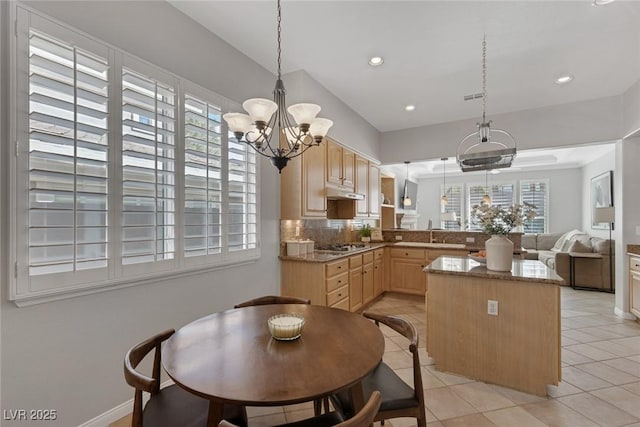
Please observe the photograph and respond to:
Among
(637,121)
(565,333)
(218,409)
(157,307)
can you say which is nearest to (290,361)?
(218,409)

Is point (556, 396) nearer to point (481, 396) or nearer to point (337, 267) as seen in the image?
point (481, 396)

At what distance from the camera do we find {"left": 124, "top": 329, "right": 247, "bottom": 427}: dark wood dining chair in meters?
1.15

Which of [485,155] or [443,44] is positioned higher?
[443,44]

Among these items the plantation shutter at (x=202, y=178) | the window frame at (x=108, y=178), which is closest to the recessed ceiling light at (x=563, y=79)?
the window frame at (x=108, y=178)

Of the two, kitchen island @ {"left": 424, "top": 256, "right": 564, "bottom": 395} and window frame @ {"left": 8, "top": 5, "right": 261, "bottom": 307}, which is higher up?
window frame @ {"left": 8, "top": 5, "right": 261, "bottom": 307}

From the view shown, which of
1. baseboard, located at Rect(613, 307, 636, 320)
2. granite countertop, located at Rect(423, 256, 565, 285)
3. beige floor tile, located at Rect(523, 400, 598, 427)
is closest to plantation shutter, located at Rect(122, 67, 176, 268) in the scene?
granite countertop, located at Rect(423, 256, 565, 285)

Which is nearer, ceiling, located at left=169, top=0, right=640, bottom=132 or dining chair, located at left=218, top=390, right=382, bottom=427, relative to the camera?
dining chair, located at left=218, top=390, right=382, bottom=427

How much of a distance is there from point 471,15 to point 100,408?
3.91 m

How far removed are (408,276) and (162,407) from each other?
4257 mm

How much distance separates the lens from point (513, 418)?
199 cm

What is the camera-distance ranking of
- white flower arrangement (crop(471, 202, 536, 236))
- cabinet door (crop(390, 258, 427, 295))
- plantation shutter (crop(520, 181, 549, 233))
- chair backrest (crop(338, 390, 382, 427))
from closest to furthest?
chair backrest (crop(338, 390, 382, 427)), white flower arrangement (crop(471, 202, 536, 236)), cabinet door (crop(390, 258, 427, 295)), plantation shutter (crop(520, 181, 549, 233))

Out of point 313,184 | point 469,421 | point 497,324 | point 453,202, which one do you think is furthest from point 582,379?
point 453,202

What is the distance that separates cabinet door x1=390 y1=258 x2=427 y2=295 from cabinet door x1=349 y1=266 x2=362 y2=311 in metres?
1.21

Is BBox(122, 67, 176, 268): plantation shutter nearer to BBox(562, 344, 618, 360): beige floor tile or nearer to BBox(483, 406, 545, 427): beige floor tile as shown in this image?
BBox(483, 406, 545, 427): beige floor tile
